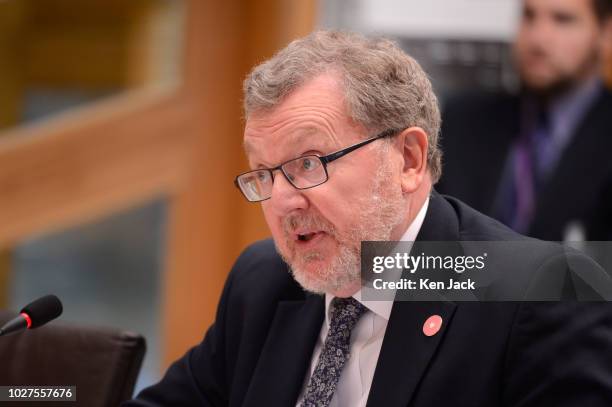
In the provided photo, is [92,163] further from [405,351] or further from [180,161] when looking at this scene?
[405,351]

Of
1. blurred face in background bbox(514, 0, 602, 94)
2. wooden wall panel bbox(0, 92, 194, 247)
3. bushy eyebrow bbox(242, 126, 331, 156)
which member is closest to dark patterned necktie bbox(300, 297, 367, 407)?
bushy eyebrow bbox(242, 126, 331, 156)

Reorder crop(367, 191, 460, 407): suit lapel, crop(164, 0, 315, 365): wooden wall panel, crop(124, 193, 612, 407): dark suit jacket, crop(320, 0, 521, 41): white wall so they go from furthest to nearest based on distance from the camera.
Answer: crop(164, 0, 315, 365): wooden wall panel < crop(320, 0, 521, 41): white wall < crop(367, 191, 460, 407): suit lapel < crop(124, 193, 612, 407): dark suit jacket

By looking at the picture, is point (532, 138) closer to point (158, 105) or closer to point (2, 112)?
point (158, 105)

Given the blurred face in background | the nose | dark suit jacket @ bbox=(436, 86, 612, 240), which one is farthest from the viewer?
the blurred face in background

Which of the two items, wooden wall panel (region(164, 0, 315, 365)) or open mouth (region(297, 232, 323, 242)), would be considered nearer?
open mouth (region(297, 232, 323, 242))

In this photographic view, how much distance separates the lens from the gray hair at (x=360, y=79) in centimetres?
188

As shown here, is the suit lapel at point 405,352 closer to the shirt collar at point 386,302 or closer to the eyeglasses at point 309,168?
the shirt collar at point 386,302

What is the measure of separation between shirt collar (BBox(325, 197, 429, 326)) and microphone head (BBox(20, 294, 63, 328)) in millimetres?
566

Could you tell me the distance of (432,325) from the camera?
1.83 metres

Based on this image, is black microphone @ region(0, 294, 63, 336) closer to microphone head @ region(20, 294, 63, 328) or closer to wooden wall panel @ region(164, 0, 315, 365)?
microphone head @ region(20, 294, 63, 328)

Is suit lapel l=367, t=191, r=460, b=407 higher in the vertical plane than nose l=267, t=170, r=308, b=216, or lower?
lower

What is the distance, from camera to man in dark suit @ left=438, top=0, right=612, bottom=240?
152 inches

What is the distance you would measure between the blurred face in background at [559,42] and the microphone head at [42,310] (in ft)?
8.83

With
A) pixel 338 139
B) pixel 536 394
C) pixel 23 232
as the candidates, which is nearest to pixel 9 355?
pixel 338 139
